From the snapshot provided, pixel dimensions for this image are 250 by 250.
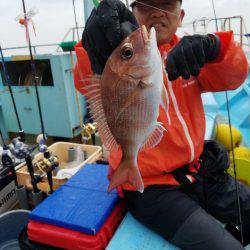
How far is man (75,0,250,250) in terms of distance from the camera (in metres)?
1.29

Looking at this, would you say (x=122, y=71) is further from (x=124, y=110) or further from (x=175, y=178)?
(x=175, y=178)

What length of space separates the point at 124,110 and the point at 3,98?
4.20 m

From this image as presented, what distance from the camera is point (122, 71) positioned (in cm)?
106

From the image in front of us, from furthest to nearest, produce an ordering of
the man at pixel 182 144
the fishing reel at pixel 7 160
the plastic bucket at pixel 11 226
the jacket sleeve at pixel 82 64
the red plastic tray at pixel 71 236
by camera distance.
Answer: the fishing reel at pixel 7 160
the plastic bucket at pixel 11 226
the jacket sleeve at pixel 82 64
the red plastic tray at pixel 71 236
the man at pixel 182 144

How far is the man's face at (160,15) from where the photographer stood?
1.55 metres

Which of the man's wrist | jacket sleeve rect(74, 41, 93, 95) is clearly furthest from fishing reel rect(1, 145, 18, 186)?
the man's wrist

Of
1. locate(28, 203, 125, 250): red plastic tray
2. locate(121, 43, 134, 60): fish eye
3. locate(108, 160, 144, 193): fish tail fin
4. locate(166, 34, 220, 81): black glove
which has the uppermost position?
locate(121, 43, 134, 60): fish eye

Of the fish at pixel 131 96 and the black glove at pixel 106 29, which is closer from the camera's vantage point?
the fish at pixel 131 96

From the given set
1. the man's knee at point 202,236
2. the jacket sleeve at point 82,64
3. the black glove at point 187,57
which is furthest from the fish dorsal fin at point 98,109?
the man's knee at point 202,236

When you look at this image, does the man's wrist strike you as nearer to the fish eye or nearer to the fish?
the fish

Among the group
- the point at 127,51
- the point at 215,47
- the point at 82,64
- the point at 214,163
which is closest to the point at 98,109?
the point at 127,51

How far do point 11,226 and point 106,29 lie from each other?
182cm

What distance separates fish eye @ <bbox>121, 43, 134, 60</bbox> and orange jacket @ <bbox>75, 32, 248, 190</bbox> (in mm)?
616

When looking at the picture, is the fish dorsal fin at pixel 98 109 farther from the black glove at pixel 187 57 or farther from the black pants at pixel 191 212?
the black pants at pixel 191 212
